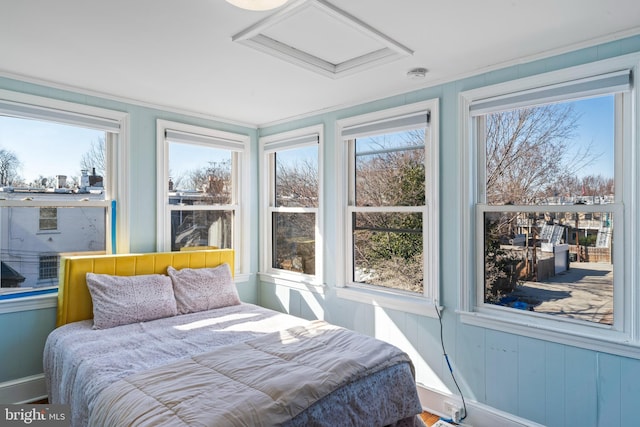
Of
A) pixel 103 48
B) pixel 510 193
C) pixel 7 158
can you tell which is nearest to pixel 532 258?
pixel 510 193

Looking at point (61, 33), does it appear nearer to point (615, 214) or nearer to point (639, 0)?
point (639, 0)

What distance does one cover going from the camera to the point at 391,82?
2973 mm

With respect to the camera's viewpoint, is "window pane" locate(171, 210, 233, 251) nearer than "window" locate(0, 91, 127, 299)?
No

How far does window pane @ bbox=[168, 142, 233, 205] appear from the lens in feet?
12.7

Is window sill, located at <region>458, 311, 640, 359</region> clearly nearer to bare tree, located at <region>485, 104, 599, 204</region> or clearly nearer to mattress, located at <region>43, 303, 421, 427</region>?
mattress, located at <region>43, 303, 421, 427</region>

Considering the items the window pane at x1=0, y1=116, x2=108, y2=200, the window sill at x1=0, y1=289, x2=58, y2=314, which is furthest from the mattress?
the window pane at x1=0, y1=116, x2=108, y2=200

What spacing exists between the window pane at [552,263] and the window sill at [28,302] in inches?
133

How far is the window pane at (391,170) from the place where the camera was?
315cm

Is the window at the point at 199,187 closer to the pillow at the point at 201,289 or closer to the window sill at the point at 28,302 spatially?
the pillow at the point at 201,289

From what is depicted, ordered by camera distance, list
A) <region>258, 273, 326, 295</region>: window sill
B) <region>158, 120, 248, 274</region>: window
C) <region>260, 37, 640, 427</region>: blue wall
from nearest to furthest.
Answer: <region>260, 37, 640, 427</region>: blue wall → <region>158, 120, 248, 274</region>: window → <region>258, 273, 326, 295</region>: window sill

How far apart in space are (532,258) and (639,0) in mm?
1529

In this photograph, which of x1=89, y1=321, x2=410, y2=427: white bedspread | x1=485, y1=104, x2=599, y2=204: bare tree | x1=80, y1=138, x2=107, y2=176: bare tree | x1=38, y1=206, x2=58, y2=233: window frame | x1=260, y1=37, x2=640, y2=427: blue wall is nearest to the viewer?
x1=89, y1=321, x2=410, y2=427: white bedspread

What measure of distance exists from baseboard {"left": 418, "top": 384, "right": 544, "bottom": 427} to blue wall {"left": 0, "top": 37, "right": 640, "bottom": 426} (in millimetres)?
39

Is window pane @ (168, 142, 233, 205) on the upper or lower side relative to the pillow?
upper
